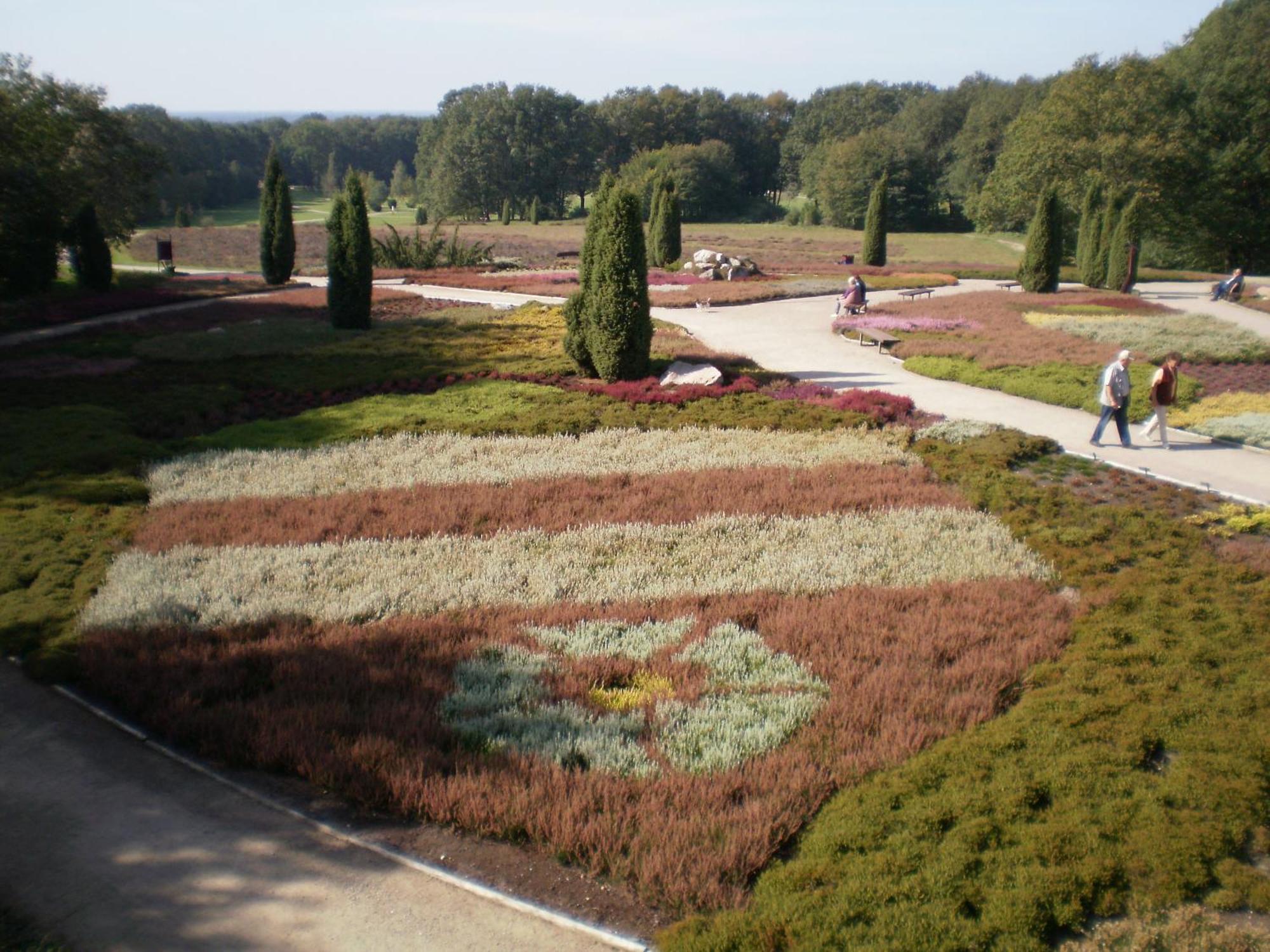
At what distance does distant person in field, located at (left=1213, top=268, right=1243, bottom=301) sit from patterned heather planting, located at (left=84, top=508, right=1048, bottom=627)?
2947 cm

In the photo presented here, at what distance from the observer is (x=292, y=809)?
18.5 feet

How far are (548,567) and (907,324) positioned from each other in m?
18.7

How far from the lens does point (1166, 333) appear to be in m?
23.7

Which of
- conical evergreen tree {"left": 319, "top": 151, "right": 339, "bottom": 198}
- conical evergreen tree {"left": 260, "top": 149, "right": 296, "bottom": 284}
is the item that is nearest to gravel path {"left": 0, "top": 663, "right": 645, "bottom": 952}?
conical evergreen tree {"left": 260, "top": 149, "right": 296, "bottom": 284}

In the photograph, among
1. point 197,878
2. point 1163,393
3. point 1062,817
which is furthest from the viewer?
point 1163,393

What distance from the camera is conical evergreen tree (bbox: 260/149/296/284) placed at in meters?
32.7

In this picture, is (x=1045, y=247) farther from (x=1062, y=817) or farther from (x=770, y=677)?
(x=1062, y=817)

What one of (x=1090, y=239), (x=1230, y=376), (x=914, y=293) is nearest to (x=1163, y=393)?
(x=1230, y=376)

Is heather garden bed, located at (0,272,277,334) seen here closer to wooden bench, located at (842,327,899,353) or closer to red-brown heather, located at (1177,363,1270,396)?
wooden bench, located at (842,327,899,353)

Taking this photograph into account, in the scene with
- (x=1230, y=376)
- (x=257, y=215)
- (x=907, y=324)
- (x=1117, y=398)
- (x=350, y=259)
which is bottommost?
(x=1230, y=376)

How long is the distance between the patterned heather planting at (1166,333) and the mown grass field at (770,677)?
10877mm

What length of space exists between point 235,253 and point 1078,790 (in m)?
57.3

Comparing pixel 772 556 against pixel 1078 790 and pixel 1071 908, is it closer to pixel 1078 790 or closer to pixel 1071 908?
pixel 1078 790

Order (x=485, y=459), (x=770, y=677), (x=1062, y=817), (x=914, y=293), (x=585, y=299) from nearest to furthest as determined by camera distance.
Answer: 1. (x=1062, y=817)
2. (x=770, y=677)
3. (x=485, y=459)
4. (x=585, y=299)
5. (x=914, y=293)
